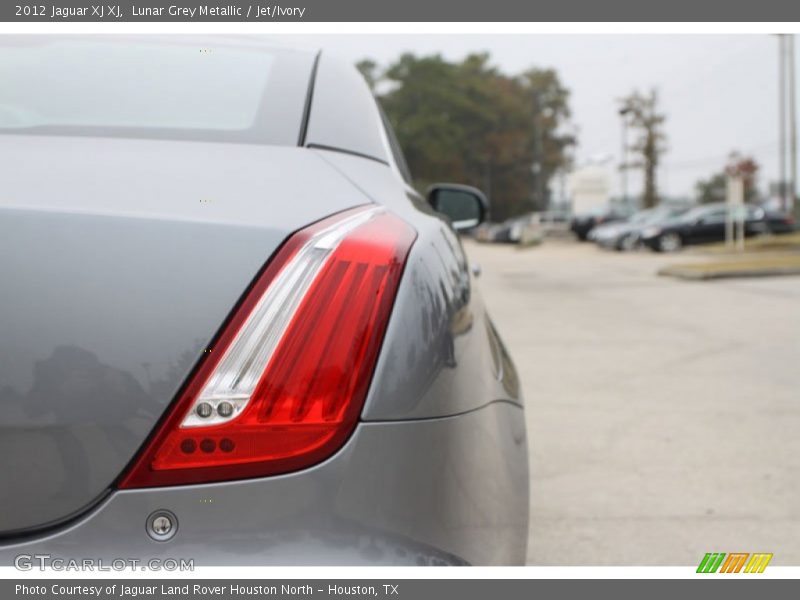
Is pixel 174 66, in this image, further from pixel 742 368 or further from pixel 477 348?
pixel 742 368

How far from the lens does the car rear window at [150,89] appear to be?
1.65 meters

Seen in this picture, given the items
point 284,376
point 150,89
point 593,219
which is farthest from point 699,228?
point 284,376

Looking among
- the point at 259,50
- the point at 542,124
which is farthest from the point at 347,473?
the point at 542,124

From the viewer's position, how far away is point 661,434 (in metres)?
4.50

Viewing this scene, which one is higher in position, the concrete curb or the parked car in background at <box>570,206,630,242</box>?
the concrete curb

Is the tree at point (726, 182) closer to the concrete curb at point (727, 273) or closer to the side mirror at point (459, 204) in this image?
the concrete curb at point (727, 273)

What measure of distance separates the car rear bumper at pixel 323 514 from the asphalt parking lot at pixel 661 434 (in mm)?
1677

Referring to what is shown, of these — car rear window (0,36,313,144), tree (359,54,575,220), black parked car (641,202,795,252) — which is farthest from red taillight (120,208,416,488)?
tree (359,54,575,220)

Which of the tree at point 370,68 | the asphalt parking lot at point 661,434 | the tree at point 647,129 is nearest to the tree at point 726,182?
the tree at point 647,129

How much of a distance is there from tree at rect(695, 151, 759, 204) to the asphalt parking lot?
50.3 meters

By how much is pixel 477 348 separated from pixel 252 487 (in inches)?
21.1

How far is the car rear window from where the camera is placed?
1.65 m

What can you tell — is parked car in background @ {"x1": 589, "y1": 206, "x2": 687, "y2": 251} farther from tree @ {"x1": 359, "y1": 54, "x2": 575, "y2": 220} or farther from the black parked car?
tree @ {"x1": 359, "y1": 54, "x2": 575, "y2": 220}

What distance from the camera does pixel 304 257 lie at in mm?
Result: 1258
